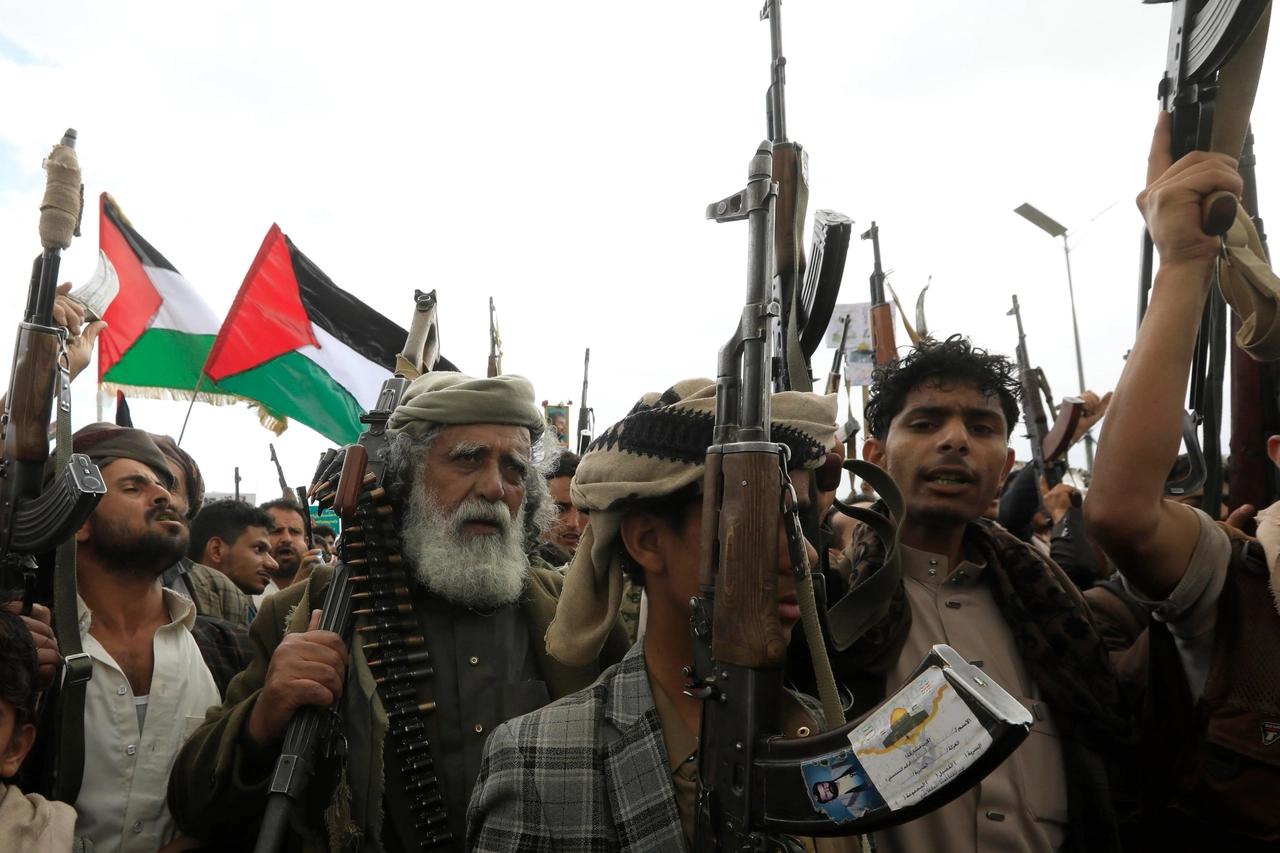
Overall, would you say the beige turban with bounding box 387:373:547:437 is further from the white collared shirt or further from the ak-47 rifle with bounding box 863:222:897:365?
the ak-47 rifle with bounding box 863:222:897:365

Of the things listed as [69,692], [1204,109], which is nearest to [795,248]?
[1204,109]

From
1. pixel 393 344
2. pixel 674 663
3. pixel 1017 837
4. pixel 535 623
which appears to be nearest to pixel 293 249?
pixel 393 344

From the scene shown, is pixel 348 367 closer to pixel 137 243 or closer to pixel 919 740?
pixel 137 243

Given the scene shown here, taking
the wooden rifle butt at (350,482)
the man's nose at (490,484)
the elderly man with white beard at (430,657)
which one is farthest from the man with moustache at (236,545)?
the wooden rifle butt at (350,482)

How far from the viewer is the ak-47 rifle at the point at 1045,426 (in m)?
5.70

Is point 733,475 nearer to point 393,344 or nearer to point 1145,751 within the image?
point 1145,751

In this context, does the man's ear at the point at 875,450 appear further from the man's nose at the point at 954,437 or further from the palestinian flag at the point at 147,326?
the palestinian flag at the point at 147,326

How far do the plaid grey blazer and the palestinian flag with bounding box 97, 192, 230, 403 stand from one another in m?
5.32

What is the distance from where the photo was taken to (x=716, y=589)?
1.68m

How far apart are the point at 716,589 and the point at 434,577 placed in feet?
5.28

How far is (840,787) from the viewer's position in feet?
5.04

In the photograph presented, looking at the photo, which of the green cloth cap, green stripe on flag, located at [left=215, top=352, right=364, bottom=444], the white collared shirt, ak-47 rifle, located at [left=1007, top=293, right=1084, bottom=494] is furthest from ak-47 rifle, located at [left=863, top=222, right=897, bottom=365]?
the white collared shirt

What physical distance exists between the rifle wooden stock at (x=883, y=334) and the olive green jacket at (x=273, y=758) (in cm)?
522

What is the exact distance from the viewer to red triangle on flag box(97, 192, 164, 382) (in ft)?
20.1
